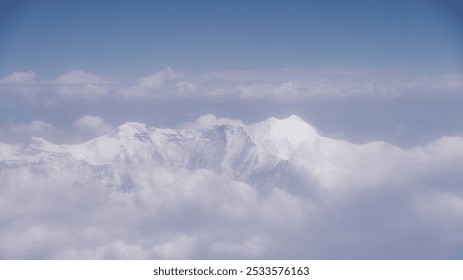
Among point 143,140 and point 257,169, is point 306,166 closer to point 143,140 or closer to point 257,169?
point 257,169

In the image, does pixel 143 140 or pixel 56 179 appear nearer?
pixel 56 179

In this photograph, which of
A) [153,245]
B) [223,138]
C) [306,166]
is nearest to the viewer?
[153,245]

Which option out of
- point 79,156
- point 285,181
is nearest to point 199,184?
point 285,181

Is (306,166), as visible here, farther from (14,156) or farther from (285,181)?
(14,156)

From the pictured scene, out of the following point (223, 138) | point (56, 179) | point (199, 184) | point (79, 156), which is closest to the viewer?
point (56, 179)

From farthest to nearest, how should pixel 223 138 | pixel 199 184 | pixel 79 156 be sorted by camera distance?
1. pixel 223 138
2. pixel 79 156
3. pixel 199 184

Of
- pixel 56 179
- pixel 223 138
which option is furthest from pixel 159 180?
pixel 223 138
